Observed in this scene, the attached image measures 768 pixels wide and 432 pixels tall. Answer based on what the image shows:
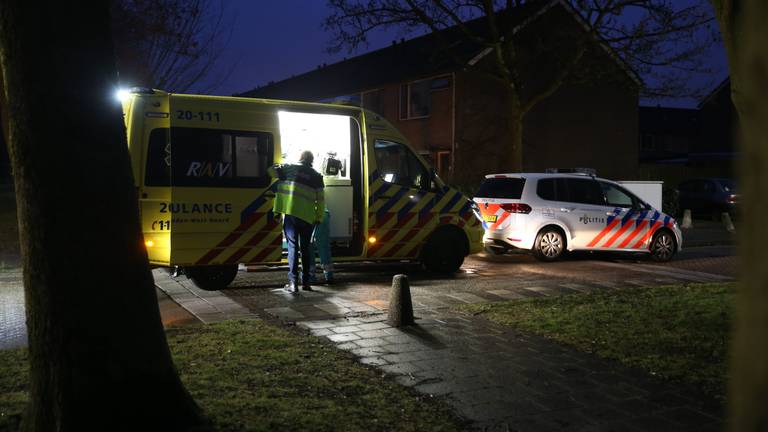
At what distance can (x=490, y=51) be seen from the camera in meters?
26.5

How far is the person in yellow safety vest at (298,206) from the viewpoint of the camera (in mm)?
9039

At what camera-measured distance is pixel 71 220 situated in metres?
3.53

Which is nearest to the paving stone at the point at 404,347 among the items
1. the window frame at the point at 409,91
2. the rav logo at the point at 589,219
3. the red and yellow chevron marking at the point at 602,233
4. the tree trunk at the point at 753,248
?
the tree trunk at the point at 753,248

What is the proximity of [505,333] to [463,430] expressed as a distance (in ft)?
8.65

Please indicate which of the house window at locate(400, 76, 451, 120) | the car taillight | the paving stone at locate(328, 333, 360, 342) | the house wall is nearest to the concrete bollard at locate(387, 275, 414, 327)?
the paving stone at locate(328, 333, 360, 342)

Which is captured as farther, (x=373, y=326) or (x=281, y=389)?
(x=373, y=326)

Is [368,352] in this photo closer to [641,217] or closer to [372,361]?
[372,361]

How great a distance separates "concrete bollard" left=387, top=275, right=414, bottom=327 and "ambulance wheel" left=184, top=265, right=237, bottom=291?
3.18 m

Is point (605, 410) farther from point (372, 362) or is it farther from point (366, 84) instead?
point (366, 84)

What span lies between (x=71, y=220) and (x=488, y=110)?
25.3 meters

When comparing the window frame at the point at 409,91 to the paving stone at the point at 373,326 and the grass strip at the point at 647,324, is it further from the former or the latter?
the paving stone at the point at 373,326

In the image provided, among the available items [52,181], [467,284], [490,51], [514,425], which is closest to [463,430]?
[514,425]

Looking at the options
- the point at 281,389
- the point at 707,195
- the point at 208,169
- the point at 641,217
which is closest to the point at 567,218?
the point at 641,217

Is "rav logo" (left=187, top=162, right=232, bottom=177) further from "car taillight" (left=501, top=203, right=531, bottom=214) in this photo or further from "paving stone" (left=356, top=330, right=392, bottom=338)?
"car taillight" (left=501, top=203, right=531, bottom=214)
